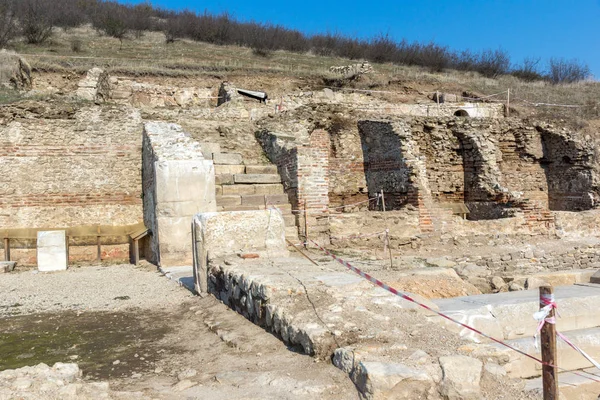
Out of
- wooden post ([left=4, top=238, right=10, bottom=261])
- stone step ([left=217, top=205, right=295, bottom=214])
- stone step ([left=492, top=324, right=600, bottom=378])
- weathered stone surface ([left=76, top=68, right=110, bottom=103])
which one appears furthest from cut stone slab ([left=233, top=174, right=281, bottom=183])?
weathered stone surface ([left=76, top=68, right=110, bottom=103])

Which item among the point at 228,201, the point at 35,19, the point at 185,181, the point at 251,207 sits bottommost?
the point at 251,207

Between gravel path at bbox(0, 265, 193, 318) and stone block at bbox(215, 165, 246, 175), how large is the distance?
2670 millimetres

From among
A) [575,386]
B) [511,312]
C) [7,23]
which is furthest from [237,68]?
[575,386]

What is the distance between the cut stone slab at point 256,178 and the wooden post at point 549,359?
24.0 feet

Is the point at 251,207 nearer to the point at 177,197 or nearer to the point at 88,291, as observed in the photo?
the point at 177,197

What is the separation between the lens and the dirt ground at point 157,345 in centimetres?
291

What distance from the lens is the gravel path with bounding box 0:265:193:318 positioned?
18.4 ft

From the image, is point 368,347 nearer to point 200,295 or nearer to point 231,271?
point 231,271

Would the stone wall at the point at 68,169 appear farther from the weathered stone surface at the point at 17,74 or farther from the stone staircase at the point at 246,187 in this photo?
the weathered stone surface at the point at 17,74

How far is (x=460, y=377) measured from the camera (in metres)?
2.62

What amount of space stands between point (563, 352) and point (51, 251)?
8174mm

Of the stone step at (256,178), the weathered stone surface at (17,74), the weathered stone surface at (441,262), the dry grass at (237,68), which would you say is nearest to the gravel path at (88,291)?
the stone step at (256,178)

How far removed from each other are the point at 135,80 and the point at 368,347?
21.1m

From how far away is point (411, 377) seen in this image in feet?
8.43
